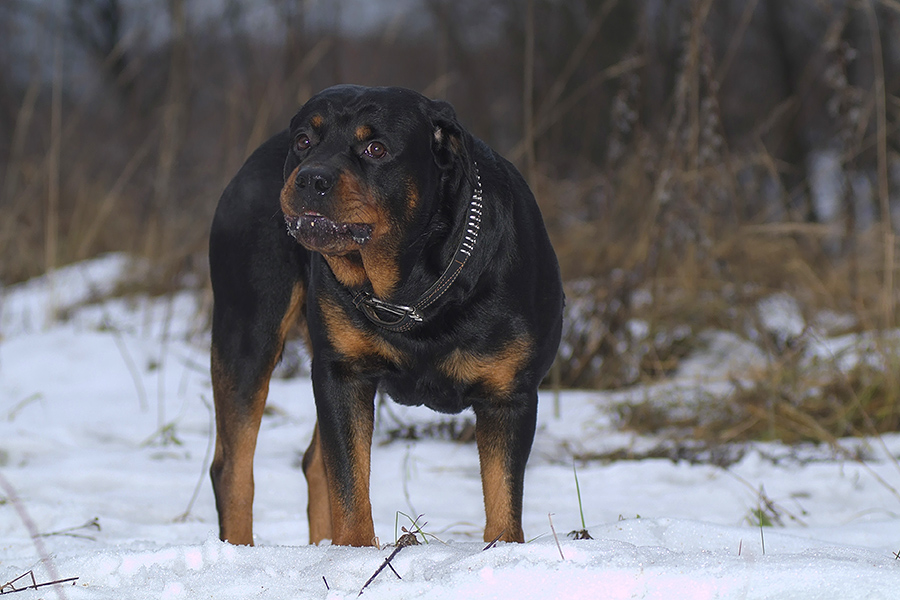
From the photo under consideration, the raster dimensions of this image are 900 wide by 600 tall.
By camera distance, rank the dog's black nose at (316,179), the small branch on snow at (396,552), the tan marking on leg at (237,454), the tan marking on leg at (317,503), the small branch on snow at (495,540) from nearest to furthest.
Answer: the small branch on snow at (396,552)
the small branch on snow at (495,540)
the dog's black nose at (316,179)
the tan marking on leg at (237,454)
the tan marking on leg at (317,503)

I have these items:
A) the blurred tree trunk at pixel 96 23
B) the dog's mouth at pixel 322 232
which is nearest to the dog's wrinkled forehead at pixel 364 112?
the dog's mouth at pixel 322 232

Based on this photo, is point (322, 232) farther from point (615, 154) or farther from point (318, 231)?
point (615, 154)

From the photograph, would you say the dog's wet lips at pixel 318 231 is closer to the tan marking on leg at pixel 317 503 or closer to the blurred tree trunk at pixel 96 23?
the tan marking on leg at pixel 317 503

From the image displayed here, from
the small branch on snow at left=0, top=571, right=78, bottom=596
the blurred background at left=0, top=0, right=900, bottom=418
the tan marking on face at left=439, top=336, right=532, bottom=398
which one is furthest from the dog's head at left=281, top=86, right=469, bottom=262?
the blurred background at left=0, top=0, right=900, bottom=418

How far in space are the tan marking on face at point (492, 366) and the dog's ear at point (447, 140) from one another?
459 mm

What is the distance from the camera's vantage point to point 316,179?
221 centimetres

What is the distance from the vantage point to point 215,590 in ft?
6.51

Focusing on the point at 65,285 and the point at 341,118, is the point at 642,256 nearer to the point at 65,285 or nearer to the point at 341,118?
the point at 341,118

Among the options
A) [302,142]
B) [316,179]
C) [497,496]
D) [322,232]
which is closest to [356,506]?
[497,496]

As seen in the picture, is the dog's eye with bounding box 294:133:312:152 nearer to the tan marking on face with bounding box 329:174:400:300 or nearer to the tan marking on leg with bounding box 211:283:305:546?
the tan marking on face with bounding box 329:174:400:300

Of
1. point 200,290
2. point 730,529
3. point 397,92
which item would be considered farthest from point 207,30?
point 730,529

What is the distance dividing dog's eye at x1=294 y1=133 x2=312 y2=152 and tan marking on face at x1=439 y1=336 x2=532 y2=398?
0.64 m

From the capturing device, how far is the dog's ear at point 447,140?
2400mm

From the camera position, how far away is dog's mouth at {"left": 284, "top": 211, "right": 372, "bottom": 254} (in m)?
2.24
